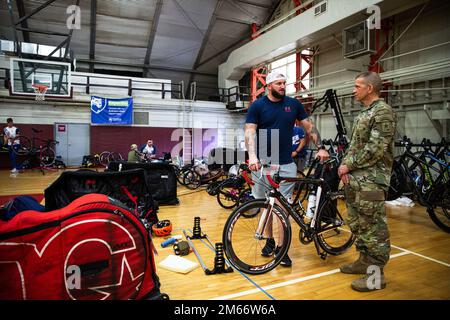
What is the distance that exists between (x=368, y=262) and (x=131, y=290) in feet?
5.64

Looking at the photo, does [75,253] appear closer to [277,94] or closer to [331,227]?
[277,94]

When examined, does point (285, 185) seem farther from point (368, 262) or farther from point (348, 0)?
point (348, 0)

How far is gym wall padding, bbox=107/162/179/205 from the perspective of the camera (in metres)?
4.68

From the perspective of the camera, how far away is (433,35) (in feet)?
23.0

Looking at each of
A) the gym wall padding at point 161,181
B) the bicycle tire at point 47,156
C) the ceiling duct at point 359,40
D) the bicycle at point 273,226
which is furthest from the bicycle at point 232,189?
the bicycle tire at point 47,156

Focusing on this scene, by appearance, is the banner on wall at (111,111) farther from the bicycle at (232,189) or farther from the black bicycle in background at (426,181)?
the black bicycle in background at (426,181)

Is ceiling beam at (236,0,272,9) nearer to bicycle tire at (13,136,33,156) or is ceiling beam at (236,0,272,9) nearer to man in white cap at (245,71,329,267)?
bicycle tire at (13,136,33,156)

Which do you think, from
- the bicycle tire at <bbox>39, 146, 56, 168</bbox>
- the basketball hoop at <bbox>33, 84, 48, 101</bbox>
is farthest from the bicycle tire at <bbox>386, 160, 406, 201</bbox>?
the bicycle tire at <bbox>39, 146, 56, 168</bbox>

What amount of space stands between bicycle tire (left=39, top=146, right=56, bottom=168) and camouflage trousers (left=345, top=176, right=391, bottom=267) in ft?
36.4

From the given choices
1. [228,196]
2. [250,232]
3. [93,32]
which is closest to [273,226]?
[250,232]

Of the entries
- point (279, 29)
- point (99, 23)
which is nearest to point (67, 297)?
point (279, 29)

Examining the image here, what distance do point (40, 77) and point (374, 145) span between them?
10.9 metres

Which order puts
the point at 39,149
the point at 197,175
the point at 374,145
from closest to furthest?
1. the point at 374,145
2. the point at 197,175
3. the point at 39,149

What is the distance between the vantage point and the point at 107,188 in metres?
3.27
